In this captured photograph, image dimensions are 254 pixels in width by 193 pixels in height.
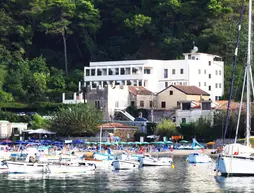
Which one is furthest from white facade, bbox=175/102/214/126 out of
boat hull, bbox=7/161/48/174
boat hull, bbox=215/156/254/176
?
boat hull, bbox=215/156/254/176

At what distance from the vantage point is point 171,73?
Result: 120250 mm

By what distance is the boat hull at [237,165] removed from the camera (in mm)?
72312

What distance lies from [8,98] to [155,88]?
18.1 m

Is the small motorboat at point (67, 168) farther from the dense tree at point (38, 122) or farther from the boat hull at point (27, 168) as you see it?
the dense tree at point (38, 122)

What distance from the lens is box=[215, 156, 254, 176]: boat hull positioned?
237 ft

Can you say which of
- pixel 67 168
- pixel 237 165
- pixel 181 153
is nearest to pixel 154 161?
pixel 67 168

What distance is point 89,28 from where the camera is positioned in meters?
134

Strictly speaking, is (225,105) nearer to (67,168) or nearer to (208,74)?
(208,74)

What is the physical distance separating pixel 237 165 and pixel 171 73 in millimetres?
48458

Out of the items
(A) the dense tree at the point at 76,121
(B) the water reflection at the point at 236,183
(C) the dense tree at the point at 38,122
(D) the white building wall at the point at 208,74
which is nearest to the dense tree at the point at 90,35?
(D) the white building wall at the point at 208,74

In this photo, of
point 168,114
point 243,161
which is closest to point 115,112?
→ point 168,114

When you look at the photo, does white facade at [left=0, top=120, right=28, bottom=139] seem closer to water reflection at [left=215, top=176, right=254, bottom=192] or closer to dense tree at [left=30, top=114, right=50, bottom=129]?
dense tree at [left=30, top=114, right=50, bottom=129]

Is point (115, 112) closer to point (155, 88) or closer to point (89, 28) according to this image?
point (155, 88)

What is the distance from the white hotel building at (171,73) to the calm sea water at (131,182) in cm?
3930
